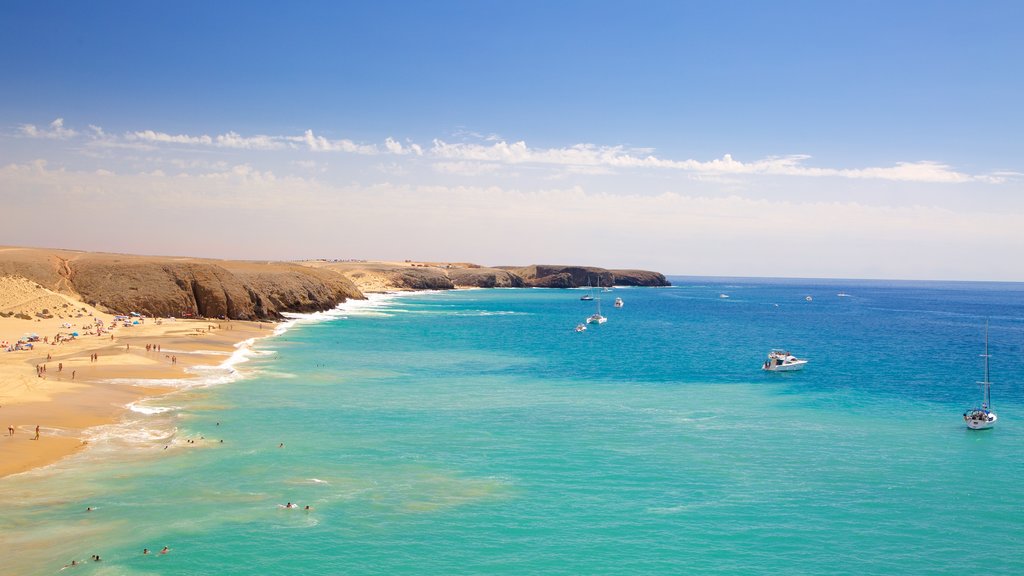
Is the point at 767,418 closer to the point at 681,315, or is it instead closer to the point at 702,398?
the point at 702,398

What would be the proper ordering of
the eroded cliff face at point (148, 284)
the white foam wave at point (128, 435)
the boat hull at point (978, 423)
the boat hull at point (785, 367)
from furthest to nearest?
1. the eroded cliff face at point (148, 284)
2. the boat hull at point (785, 367)
3. the boat hull at point (978, 423)
4. the white foam wave at point (128, 435)

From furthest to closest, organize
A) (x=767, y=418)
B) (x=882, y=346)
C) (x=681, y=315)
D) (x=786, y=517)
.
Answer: (x=681, y=315) < (x=882, y=346) < (x=767, y=418) < (x=786, y=517)

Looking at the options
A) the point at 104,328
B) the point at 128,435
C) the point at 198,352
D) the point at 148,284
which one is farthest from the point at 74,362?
the point at 148,284

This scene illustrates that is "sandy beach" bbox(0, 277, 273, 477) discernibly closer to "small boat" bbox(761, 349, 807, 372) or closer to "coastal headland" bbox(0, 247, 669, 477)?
"coastal headland" bbox(0, 247, 669, 477)

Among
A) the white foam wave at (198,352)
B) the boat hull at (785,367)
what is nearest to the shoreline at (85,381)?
the white foam wave at (198,352)

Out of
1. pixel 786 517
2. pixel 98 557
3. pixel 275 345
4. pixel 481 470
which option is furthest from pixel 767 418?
pixel 275 345

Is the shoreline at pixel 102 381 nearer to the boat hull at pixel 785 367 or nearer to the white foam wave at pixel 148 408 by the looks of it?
the white foam wave at pixel 148 408

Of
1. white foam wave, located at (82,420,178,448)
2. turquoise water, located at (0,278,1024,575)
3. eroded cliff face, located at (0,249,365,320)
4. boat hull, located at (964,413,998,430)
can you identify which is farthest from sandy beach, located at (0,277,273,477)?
boat hull, located at (964,413,998,430)
